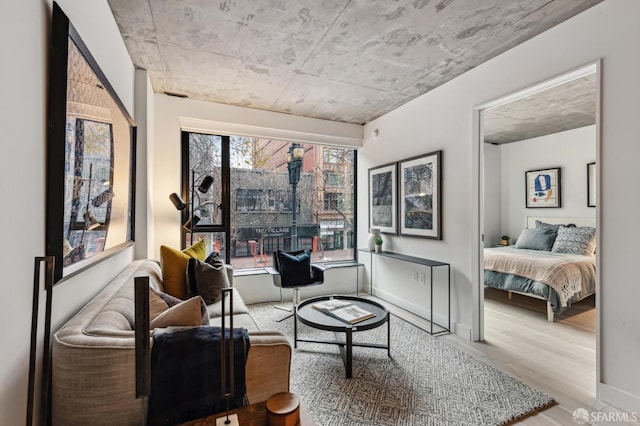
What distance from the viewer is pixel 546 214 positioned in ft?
17.1

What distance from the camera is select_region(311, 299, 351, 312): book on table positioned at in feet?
8.51

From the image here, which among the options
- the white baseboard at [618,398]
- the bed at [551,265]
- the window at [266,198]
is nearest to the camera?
the white baseboard at [618,398]

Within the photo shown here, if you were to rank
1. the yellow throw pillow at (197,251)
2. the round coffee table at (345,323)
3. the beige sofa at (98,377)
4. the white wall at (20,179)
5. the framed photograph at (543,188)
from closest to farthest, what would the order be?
1. the white wall at (20,179)
2. the beige sofa at (98,377)
3. the round coffee table at (345,323)
4. the yellow throw pillow at (197,251)
5. the framed photograph at (543,188)

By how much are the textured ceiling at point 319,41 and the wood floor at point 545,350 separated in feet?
8.53

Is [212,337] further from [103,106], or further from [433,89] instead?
[433,89]

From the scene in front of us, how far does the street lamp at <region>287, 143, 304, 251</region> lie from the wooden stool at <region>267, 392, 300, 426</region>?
3.40 meters

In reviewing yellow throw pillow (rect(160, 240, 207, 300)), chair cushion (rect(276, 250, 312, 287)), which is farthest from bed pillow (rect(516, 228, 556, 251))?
yellow throw pillow (rect(160, 240, 207, 300))

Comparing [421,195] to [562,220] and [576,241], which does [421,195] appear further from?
[562,220]

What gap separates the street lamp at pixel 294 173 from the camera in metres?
4.42

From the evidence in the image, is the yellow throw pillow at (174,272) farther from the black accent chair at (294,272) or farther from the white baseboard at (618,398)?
the white baseboard at (618,398)

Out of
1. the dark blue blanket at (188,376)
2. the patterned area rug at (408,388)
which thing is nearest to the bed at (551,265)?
the patterned area rug at (408,388)

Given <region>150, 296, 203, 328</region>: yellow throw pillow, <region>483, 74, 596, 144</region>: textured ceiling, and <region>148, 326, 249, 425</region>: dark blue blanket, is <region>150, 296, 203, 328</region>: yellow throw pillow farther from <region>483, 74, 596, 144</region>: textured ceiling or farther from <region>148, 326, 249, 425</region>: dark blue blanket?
<region>483, 74, 596, 144</region>: textured ceiling

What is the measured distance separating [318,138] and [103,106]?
298 cm

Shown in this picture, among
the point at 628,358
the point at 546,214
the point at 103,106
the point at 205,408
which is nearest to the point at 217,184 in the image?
the point at 103,106
